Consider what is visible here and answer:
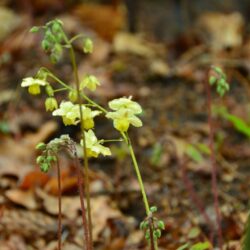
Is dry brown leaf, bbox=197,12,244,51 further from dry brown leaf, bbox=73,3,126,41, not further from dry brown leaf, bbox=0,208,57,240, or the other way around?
dry brown leaf, bbox=0,208,57,240

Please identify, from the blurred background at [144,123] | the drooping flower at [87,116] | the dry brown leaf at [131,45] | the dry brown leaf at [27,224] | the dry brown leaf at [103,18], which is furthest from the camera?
the dry brown leaf at [103,18]

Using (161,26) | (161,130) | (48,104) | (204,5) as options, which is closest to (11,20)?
(161,26)

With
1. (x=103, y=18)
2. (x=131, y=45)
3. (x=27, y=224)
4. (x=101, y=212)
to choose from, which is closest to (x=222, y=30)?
(x=131, y=45)

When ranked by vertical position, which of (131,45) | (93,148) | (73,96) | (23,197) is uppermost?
(131,45)

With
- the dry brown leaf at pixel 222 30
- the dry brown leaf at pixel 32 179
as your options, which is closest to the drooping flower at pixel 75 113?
the dry brown leaf at pixel 32 179

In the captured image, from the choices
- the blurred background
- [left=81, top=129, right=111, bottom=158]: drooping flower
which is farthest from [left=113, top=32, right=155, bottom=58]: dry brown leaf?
[left=81, top=129, right=111, bottom=158]: drooping flower

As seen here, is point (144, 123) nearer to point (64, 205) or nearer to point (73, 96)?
point (64, 205)

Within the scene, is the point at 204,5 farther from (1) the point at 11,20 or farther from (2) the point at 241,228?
(2) the point at 241,228

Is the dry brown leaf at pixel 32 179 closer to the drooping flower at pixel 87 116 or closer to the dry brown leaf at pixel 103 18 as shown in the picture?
the drooping flower at pixel 87 116

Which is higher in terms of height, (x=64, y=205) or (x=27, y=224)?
(x=64, y=205)
